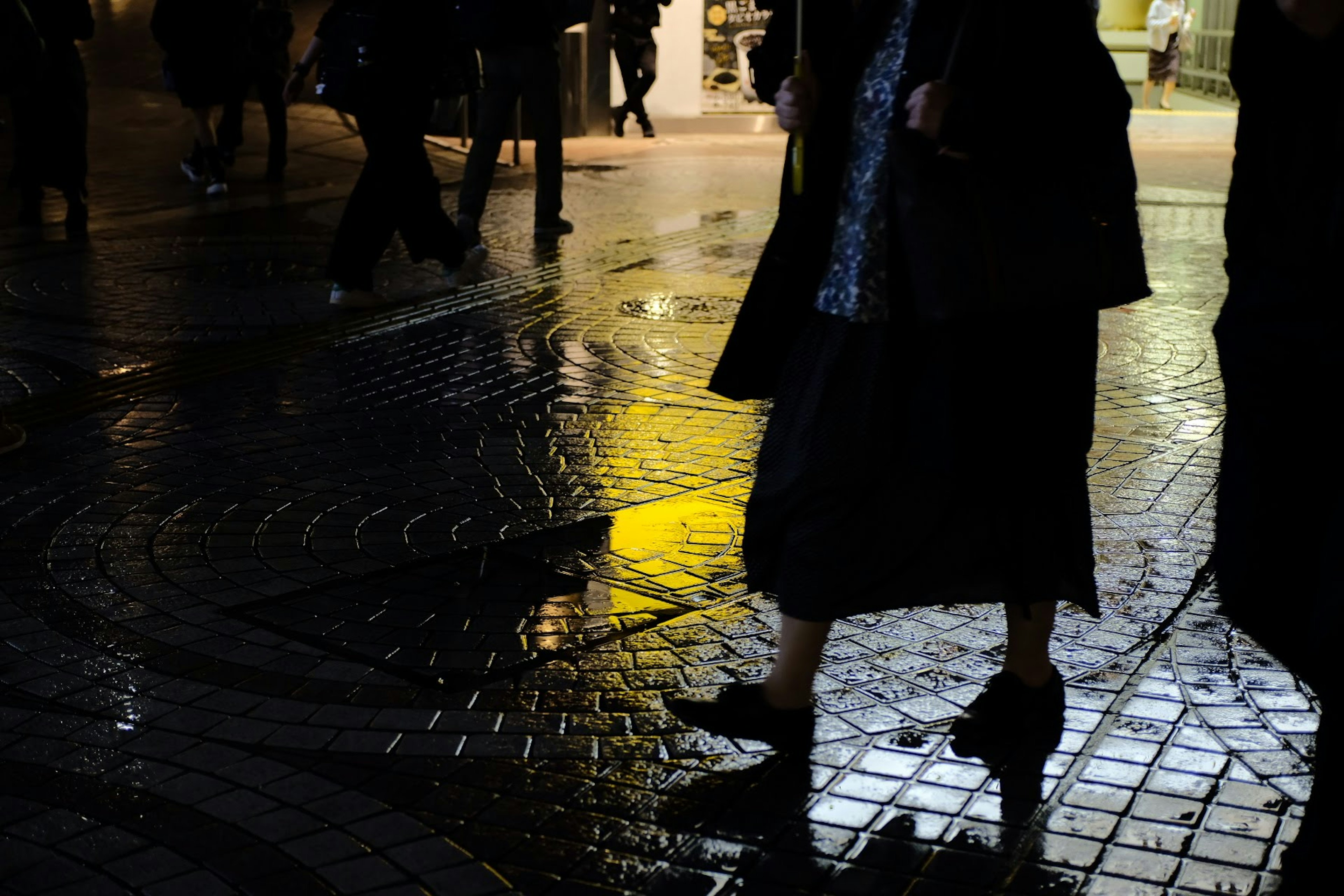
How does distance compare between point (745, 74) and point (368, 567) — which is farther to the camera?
point (745, 74)

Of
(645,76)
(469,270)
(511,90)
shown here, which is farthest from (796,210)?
(645,76)

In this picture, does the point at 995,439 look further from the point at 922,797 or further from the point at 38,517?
the point at 38,517

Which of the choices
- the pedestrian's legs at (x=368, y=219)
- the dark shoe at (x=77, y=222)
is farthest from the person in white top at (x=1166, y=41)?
the pedestrian's legs at (x=368, y=219)

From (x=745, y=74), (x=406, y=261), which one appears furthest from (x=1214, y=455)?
(x=745, y=74)

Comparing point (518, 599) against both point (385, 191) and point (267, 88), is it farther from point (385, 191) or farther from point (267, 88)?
point (267, 88)

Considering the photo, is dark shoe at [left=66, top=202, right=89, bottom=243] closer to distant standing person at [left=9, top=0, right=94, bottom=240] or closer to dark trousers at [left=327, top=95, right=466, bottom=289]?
distant standing person at [left=9, top=0, right=94, bottom=240]

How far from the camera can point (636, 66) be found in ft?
56.5

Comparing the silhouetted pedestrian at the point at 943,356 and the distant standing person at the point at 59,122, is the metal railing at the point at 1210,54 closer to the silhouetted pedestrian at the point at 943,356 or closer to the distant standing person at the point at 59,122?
the distant standing person at the point at 59,122

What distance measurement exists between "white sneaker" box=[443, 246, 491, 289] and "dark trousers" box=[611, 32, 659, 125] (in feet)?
25.0

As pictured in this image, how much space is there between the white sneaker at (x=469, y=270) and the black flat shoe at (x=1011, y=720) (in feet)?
18.9

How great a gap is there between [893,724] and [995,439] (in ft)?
2.45

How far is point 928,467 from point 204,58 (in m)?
10.7

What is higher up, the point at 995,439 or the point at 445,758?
the point at 995,439

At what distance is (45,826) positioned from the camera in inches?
121
